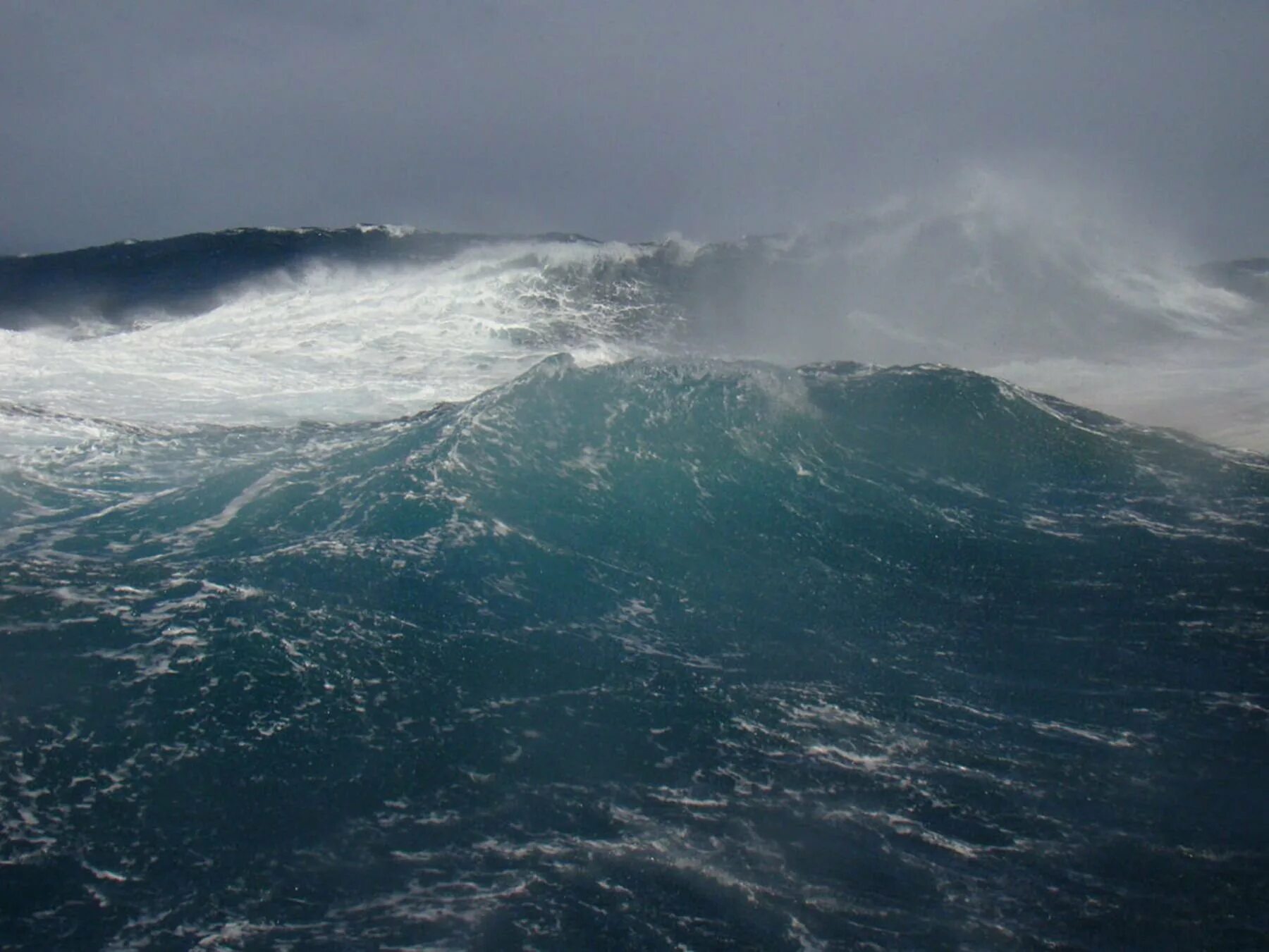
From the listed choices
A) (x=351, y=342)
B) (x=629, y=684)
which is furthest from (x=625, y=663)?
(x=351, y=342)

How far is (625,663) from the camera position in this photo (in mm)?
27016

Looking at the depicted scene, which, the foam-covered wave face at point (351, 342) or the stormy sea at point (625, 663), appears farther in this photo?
the foam-covered wave face at point (351, 342)

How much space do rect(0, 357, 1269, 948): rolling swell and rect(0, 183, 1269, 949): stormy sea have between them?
0.35 feet

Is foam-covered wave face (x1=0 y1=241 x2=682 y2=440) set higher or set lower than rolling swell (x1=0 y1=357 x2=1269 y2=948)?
higher

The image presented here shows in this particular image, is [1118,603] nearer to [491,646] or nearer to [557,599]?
[557,599]

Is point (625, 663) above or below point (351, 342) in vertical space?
below

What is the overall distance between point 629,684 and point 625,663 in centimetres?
123

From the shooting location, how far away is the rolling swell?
17.9m

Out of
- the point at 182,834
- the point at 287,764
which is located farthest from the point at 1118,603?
the point at 182,834

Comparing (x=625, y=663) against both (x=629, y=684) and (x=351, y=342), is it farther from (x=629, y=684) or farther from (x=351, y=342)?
(x=351, y=342)

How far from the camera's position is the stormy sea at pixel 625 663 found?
17953 mm

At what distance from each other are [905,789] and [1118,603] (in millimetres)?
13914

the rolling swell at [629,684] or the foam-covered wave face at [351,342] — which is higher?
the foam-covered wave face at [351,342]

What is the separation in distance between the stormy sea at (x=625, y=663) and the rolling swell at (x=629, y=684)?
Answer: 11 centimetres
